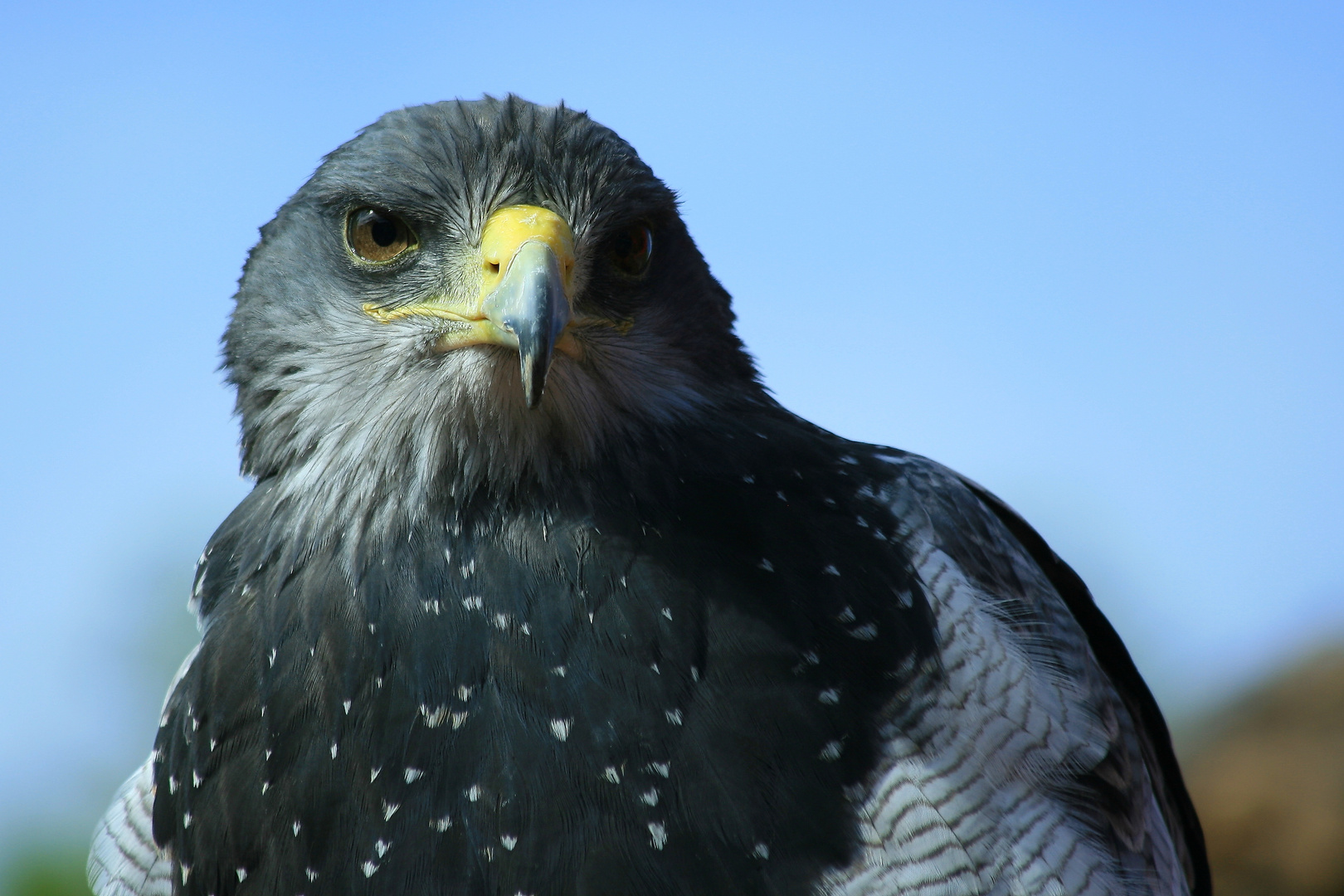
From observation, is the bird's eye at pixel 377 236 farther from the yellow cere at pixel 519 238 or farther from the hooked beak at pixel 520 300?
the yellow cere at pixel 519 238

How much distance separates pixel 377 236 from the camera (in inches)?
129

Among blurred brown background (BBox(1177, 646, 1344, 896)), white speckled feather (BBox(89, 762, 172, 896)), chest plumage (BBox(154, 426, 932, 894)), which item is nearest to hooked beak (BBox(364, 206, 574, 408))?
chest plumage (BBox(154, 426, 932, 894))

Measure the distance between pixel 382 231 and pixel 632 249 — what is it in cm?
71

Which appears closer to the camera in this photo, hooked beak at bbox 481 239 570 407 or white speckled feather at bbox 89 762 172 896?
hooked beak at bbox 481 239 570 407

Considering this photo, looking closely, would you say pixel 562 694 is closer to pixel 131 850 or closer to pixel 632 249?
pixel 632 249

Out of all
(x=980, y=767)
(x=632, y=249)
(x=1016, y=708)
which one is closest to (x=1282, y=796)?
(x=1016, y=708)

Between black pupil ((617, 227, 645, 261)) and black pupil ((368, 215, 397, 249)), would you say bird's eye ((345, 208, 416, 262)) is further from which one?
black pupil ((617, 227, 645, 261))

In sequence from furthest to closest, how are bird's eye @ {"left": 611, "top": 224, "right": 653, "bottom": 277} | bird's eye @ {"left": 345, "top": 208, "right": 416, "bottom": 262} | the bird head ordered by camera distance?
bird's eye @ {"left": 611, "top": 224, "right": 653, "bottom": 277} < bird's eye @ {"left": 345, "top": 208, "right": 416, "bottom": 262} < the bird head

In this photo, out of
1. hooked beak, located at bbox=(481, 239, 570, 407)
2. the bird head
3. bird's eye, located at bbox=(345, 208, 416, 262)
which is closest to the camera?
hooked beak, located at bbox=(481, 239, 570, 407)

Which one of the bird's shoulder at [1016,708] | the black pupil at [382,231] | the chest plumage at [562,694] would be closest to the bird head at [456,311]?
the black pupil at [382,231]

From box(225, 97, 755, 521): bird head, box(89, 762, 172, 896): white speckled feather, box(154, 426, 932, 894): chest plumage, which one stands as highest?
box(225, 97, 755, 521): bird head

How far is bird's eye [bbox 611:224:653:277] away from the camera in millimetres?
3359

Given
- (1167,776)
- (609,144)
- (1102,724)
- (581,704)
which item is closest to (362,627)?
(581,704)

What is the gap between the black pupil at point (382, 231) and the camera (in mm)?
3270
